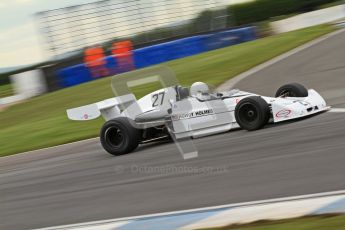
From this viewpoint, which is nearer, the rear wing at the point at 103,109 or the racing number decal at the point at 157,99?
the racing number decal at the point at 157,99

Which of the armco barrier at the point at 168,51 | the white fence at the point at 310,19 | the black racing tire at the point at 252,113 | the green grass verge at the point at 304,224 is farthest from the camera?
the white fence at the point at 310,19

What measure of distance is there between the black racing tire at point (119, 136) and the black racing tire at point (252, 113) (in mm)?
1696

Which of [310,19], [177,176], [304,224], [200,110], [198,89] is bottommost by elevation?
[177,176]

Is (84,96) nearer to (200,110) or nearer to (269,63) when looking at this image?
(269,63)

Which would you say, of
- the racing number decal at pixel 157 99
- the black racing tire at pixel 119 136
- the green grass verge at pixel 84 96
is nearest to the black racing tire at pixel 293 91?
the racing number decal at pixel 157 99

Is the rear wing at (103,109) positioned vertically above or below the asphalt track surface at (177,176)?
above

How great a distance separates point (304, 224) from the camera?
15.1 ft

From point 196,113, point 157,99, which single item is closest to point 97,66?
point 157,99

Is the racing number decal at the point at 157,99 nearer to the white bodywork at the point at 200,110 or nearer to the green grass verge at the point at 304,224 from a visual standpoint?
the white bodywork at the point at 200,110

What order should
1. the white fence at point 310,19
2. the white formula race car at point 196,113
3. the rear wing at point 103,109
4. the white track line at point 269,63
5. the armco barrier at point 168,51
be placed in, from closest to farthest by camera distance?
1. the white formula race car at point 196,113
2. the rear wing at point 103,109
3. the white track line at point 269,63
4. the armco barrier at point 168,51
5. the white fence at point 310,19

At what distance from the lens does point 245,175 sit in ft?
22.1

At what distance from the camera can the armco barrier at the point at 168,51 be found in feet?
89.4

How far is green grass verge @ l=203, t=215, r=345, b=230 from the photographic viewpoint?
174 inches

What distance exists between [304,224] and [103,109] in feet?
21.1
